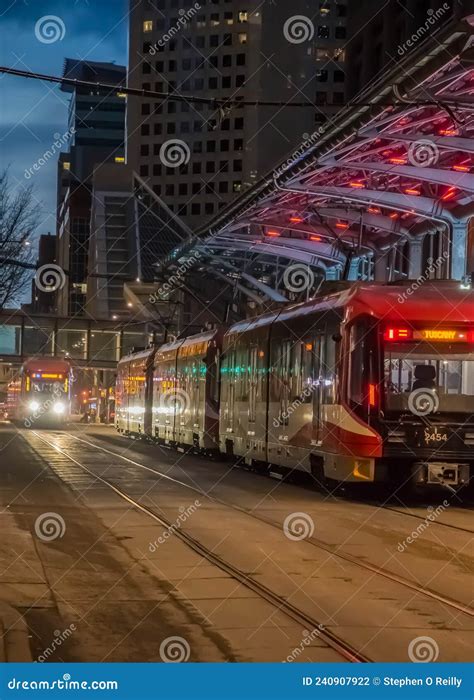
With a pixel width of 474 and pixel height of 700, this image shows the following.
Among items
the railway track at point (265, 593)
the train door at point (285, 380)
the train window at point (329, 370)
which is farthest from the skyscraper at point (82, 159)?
the railway track at point (265, 593)

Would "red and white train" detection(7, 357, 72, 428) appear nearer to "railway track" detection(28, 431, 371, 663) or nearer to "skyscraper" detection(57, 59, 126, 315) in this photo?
"railway track" detection(28, 431, 371, 663)

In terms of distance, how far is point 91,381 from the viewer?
4599 inches

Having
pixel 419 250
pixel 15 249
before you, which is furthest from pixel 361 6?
pixel 15 249

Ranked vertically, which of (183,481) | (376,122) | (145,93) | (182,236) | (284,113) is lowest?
(183,481)

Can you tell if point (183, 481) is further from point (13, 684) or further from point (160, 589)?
point (13, 684)

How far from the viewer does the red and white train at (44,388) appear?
61312mm

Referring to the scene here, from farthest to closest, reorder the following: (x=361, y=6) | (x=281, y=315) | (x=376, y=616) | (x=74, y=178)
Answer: (x=74, y=178), (x=361, y=6), (x=281, y=315), (x=376, y=616)

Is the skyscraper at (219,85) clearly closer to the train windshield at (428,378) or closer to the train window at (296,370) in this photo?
the train window at (296,370)

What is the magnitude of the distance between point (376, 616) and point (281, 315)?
1493 centimetres

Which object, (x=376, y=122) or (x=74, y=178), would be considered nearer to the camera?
(x=376, y=122)

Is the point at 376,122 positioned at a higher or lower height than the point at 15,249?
higher

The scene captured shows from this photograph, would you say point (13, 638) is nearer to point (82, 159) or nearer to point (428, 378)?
point (428, 378)

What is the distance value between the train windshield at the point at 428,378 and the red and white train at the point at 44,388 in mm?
44056

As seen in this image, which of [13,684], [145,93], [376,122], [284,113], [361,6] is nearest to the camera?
[13,684]
